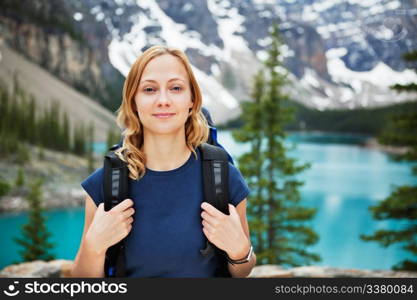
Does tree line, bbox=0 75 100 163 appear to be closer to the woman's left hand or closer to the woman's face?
the woman's face

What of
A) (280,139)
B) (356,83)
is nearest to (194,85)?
(280,139)

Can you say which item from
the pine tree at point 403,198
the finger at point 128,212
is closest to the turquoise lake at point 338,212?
the pine tree at point 403,198

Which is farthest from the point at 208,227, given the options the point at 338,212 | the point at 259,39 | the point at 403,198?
the point at 259,39

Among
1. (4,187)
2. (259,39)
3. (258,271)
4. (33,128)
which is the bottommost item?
(4,187)

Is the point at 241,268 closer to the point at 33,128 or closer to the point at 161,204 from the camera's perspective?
the point at 161,204

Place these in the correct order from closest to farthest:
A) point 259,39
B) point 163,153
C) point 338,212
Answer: point 163,153, point 338,212, point 259,39

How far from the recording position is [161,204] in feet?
3.86

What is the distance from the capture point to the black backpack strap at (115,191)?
45.7 inches

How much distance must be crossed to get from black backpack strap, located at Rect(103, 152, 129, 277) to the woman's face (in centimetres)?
15

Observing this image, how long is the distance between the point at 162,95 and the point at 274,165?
1050 centimetres

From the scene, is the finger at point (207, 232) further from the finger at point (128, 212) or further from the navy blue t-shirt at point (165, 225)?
the finger at point (128, 212)

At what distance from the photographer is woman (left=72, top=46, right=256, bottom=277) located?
116 centimetres

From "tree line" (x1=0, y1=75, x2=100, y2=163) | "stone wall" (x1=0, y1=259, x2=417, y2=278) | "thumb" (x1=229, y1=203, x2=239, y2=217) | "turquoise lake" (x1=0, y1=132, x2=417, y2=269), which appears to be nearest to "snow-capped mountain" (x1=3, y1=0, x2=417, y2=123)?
"thumb" (x1=229, y1=203, x2=239, y2=217)

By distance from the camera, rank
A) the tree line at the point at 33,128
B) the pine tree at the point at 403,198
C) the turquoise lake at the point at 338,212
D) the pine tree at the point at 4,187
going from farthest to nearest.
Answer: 1. the tree line at the point at 33,128
2. the pine tree at the point at 4,187
3. the turquoise lake at the point at 338,212
4. the pine tree at the point at 403,198
